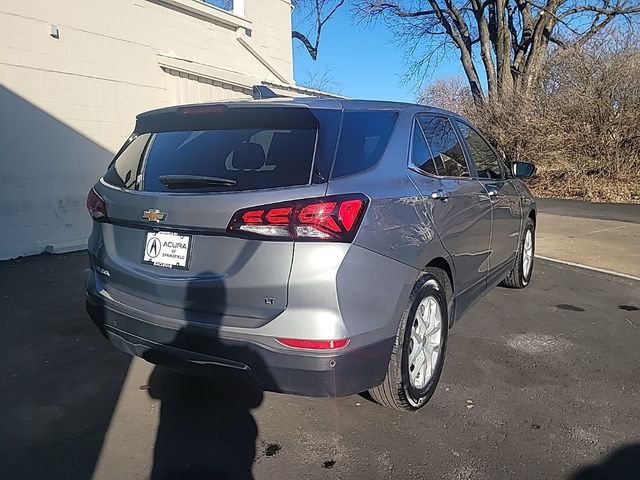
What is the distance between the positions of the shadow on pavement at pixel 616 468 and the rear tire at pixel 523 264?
278 centimetres

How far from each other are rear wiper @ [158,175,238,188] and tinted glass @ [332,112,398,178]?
52 cm

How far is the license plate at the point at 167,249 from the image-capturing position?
242 cm

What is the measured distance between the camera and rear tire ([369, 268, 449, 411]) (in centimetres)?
266

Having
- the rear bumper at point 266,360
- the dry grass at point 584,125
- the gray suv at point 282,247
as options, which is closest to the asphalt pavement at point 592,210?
the dry grass at point 584,125

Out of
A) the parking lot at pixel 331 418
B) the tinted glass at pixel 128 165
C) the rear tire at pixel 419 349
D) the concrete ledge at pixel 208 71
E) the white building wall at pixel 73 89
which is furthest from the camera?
the concrete ledge at pixel 208 71

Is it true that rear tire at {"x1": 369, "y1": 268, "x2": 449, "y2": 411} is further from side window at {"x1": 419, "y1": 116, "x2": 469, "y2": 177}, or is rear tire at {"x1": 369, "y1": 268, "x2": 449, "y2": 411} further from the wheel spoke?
side window at {"x1": 419, "y1": 116, "x2": 469, "y2": 177}

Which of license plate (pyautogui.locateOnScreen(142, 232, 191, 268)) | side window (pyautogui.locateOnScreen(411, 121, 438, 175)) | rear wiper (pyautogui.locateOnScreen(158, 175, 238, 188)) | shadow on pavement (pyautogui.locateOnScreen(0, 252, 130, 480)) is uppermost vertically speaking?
side window (pyautogui.locateOnScreen(411, 121, 438, 175))

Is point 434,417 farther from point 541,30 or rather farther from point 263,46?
point 541,30

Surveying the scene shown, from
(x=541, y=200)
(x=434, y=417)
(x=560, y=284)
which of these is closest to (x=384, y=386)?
(x=434, y=417)

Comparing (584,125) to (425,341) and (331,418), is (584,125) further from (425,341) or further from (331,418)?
(331,418)

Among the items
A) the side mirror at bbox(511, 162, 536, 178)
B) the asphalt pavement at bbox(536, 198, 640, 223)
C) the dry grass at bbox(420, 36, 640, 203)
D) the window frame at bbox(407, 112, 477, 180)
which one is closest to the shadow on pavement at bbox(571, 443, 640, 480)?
the window frame at bbox(407, 112, 477, 180)

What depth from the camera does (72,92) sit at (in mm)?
7477

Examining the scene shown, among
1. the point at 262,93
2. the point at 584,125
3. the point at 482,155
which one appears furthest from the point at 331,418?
the point at 584,125

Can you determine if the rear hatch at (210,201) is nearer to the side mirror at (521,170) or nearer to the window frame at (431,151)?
the window frame at (431,151)
